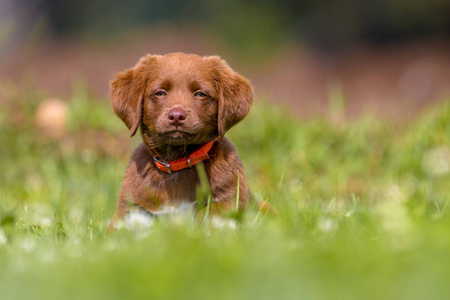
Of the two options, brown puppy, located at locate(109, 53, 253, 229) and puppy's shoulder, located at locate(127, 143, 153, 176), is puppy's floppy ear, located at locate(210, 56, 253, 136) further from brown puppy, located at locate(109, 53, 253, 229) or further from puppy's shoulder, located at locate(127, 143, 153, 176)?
puppy's shoulder, located at locate(127, 143, 153, 176)

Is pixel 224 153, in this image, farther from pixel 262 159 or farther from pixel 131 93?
pixel 262 159

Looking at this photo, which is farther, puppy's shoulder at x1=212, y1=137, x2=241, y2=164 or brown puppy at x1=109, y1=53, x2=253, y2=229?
puppy's shoulder at x1=212, y1=137, x2=241, y2=164

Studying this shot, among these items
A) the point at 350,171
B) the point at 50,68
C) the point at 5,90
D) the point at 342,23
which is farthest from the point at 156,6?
the point at 350,171

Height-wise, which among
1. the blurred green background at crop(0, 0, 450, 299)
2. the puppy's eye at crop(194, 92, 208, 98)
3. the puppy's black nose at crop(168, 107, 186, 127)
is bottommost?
the blurred green background at crop(0, 0, 450, 299)

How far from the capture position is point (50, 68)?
13211mm

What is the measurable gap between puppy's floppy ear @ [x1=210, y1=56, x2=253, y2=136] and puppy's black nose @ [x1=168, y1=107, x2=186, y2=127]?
28cm

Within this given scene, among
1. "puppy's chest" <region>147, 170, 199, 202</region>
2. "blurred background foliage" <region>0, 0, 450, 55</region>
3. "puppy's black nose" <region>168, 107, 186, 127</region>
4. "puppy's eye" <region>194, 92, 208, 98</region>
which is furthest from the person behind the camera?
"blurred background foliage" <region>0, 0, 450, 55</region>

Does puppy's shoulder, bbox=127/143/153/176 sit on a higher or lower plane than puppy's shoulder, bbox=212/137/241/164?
lower

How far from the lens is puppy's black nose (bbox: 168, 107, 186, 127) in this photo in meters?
3.40

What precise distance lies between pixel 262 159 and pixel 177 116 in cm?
245

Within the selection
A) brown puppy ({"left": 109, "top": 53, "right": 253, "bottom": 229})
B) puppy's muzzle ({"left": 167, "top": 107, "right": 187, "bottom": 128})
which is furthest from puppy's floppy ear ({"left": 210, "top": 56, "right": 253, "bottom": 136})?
puppy's muzzle ({"left": 167, "top": 107, "right": 187, "bottom": 128})

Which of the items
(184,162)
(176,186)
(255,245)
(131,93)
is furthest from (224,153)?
(255,245)

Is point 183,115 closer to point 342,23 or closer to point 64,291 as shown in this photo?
point 64,291

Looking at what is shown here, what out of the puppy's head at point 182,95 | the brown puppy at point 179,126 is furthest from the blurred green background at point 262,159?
the puppy's head at point 182,95
